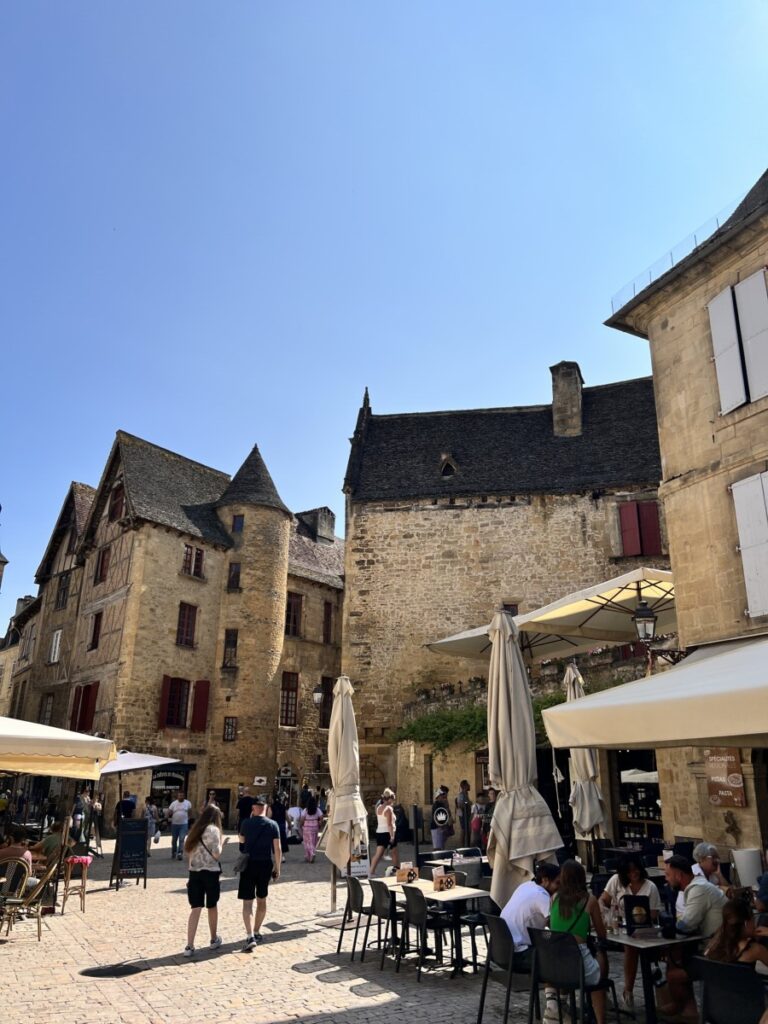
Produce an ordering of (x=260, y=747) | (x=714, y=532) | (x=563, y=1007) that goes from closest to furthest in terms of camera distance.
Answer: (x=563, y=1007) → (x=714, y=532) → (x=260, y=747)

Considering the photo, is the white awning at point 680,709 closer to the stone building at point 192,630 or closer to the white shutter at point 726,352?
the white shutter at point 726,352

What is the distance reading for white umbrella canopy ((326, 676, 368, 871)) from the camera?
28.7 ft

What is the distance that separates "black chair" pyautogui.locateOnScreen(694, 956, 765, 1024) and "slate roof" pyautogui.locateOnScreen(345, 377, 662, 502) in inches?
733

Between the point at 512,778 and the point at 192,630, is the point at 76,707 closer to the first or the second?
the point at 192,630

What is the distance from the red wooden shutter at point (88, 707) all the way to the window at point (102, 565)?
3604 mm

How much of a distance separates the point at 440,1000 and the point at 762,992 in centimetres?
279

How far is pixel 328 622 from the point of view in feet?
92.5

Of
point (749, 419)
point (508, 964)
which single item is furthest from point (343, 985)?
point (749, 419)

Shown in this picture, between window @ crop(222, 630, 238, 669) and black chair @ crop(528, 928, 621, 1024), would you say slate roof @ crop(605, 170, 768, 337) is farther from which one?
window @ crop(222, 630, 238, 669)

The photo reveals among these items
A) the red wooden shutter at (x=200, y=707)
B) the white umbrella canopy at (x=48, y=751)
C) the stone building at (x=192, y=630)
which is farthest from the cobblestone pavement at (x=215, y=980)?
the red wooden shutter at (x=200, y=707)

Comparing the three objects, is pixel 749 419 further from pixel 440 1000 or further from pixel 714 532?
pixel 440 1000

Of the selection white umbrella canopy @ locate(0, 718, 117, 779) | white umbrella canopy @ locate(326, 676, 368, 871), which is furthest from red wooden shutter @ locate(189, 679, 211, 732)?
white umbrella canopy @ locate(0, 718, 117, 779)

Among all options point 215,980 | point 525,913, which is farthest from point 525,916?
point 215,980

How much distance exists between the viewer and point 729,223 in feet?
33.0
